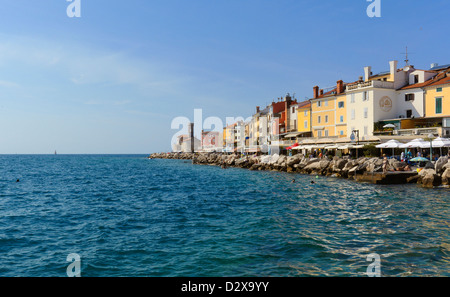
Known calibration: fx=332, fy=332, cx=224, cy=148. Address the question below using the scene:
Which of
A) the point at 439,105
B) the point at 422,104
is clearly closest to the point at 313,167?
the point at 422,104

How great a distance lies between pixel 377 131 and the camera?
46000mm

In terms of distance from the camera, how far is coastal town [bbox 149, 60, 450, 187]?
31594 millimetres

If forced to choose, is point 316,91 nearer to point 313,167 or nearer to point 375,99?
point 375,99

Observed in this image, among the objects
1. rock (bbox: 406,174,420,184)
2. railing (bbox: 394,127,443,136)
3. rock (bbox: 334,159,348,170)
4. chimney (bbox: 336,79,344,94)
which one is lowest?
rock (bbox: 406,174,420,184)

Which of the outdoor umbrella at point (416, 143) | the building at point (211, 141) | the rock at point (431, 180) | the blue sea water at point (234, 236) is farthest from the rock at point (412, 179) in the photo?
the building at point (211, 141)

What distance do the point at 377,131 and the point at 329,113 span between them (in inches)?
458

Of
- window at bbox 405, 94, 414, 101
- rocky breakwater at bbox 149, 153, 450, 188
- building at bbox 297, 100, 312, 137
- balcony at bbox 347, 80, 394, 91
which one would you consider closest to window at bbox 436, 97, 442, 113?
window at bbox 405, 94, 414, 101

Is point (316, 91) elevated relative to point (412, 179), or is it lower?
elevated

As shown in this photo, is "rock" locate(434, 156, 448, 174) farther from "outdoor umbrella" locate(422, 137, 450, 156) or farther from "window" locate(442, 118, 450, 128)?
"window" locate(442, 118, 450, 128)

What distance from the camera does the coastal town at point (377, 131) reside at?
3159 centimetres
